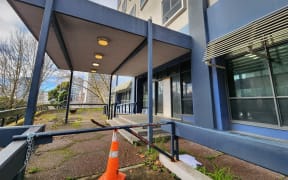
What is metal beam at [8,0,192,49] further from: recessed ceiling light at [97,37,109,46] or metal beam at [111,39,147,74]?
recessed ceiling light at [97,37,109,46]

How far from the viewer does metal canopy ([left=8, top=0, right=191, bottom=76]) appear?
9.39 feet

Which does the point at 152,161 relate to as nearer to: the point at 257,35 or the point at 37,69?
the point at 37,69

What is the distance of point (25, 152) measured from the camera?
1220 millimetres

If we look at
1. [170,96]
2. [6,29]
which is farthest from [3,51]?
[170,96]

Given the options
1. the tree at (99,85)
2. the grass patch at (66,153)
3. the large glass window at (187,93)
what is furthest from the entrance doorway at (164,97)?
the tree at (99,85)

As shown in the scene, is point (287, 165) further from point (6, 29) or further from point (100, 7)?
point (6, 29)

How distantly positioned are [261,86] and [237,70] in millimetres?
731

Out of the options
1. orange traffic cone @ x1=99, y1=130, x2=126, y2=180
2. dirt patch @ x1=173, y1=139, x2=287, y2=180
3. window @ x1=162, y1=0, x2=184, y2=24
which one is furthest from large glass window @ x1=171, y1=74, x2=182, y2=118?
orange traffic cone @ x1=99, y1=130, x2=126, y2=180

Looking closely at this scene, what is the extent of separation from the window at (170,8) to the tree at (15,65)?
1021 cm

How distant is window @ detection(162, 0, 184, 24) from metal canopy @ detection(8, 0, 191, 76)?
2016 mm

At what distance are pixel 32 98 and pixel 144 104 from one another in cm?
713

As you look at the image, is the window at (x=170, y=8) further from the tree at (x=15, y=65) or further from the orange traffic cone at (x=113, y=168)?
the tree at (x=15, y=65)

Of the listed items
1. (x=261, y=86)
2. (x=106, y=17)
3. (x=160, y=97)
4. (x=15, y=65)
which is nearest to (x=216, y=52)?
(x=261, y=86)

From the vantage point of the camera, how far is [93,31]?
3.57m
